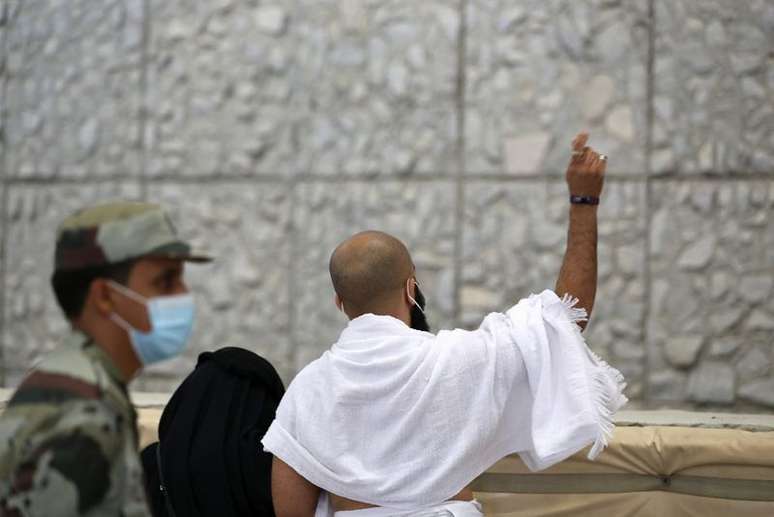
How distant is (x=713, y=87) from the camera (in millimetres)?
5398

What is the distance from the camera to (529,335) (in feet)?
10.0

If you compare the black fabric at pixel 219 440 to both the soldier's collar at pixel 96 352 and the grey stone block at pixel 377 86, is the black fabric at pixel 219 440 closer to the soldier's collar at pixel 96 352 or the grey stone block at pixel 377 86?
the soldier's collar at pixel 96 352

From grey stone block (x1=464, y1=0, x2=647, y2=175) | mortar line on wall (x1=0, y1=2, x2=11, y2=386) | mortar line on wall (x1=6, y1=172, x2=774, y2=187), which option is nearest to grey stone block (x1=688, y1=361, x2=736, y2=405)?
mortar line on wall (x1=6, y1=172, x2=774, y2=187)

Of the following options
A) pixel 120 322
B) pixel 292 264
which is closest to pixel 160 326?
pixel 120 322

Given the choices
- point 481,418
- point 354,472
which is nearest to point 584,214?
point 481,418

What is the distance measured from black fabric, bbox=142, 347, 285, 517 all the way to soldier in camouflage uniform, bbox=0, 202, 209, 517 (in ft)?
3.98

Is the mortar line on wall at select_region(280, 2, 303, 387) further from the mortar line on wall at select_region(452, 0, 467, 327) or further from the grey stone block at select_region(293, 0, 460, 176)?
the mortar line on wall at select_region(452, 0, 467, 327)

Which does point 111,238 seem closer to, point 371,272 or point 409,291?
point 371,272

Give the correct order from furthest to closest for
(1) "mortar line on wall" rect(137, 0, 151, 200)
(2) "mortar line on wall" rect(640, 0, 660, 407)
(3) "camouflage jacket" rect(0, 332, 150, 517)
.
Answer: (1) "mortar line on wall" rect(137, 0, 151, 200), (2) "mortar line on wall" rect(640, 0, 660, 407), (3) "camouflage jacket" rect(0, 332, 150, 517)

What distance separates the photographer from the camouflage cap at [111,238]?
2037 mm

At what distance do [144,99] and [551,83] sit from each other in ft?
6.79

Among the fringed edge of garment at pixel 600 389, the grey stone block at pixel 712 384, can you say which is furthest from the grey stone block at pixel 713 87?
the fringed edge of garment at pixel 600 389

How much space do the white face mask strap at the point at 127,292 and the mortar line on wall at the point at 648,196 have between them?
372 centimetres

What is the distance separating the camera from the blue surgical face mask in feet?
6.82
